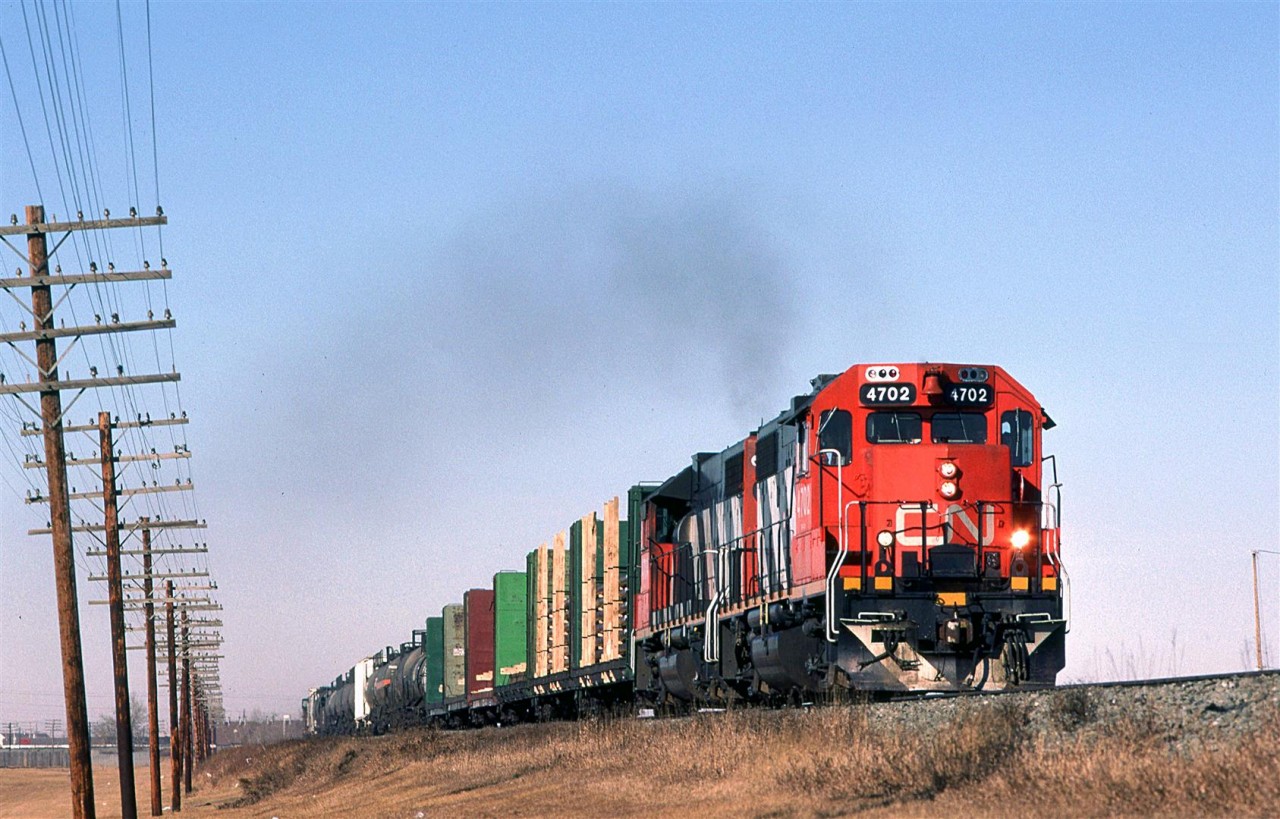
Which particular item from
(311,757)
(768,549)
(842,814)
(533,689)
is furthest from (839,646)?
(311,757)

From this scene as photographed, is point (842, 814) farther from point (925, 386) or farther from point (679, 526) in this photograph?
point (679, 526)

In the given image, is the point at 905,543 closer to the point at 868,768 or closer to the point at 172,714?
the point at 868,768

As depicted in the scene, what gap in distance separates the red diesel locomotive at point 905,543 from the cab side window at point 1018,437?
0.06ft

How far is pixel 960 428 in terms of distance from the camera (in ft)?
62.4

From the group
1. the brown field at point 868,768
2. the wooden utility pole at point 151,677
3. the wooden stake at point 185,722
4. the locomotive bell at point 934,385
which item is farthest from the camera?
the wooden stake at point 185,722

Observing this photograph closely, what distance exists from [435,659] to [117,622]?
18.0m

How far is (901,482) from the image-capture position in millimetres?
18766

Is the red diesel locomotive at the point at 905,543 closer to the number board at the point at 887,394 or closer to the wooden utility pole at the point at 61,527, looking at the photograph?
the number board at the point at 887,394

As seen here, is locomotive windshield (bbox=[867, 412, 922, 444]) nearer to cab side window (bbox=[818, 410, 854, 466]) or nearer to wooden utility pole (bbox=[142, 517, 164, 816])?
cab side window (bbox=[818, 410, 854, 466])

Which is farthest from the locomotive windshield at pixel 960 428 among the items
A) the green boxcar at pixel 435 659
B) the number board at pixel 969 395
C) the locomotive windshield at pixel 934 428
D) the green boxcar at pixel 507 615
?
the green boxcar at pixel 435 659

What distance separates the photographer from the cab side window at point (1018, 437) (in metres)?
19.1

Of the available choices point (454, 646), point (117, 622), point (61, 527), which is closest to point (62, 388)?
point (61, 527)

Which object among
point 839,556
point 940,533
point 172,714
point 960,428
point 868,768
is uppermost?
point 960,428

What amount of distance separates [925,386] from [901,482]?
3.83ft
